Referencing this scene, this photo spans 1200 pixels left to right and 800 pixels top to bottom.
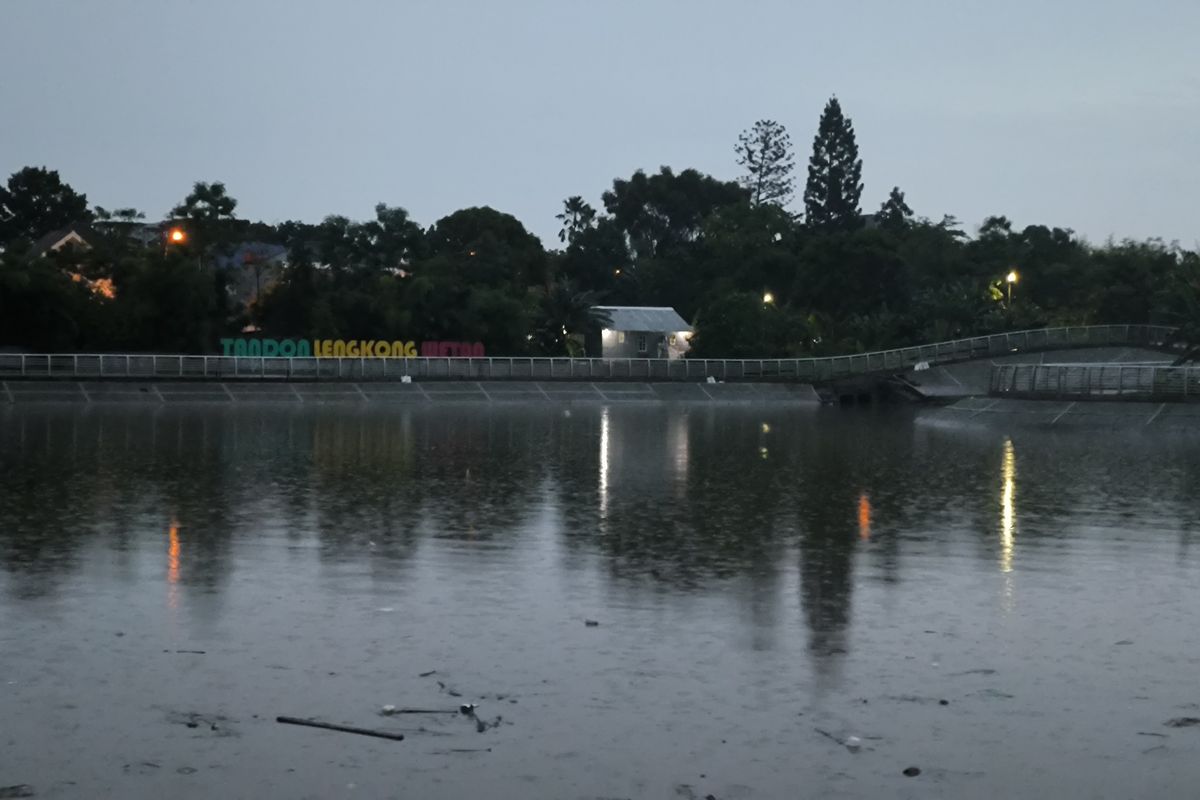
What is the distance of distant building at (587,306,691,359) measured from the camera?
441 feet

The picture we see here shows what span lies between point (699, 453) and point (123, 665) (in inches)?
1232

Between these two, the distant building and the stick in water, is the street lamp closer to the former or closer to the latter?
the distant building

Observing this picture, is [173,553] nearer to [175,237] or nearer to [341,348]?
[341,348]

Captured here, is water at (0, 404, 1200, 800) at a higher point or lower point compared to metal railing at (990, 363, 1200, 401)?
lower

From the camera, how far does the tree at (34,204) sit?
549 feet

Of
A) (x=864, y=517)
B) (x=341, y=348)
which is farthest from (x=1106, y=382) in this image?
(x=341, y=348)

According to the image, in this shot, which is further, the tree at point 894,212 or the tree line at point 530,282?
the tree at point 894,212

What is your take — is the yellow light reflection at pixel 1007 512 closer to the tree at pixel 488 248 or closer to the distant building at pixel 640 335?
the tree at pixel 488 248

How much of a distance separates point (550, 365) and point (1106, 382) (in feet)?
126

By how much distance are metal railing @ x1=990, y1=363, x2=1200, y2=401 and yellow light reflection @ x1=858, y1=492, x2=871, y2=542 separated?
31905mm

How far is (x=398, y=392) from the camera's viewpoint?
84.2m

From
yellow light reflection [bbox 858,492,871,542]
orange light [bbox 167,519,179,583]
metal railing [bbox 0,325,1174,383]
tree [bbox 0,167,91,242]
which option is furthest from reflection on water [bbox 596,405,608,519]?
tree [bbox 0,167,91,242]

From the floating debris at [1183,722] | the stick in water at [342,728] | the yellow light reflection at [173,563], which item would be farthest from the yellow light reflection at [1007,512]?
the stick in water at [342,728]

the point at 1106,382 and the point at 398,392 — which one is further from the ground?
the point at 1106,382
